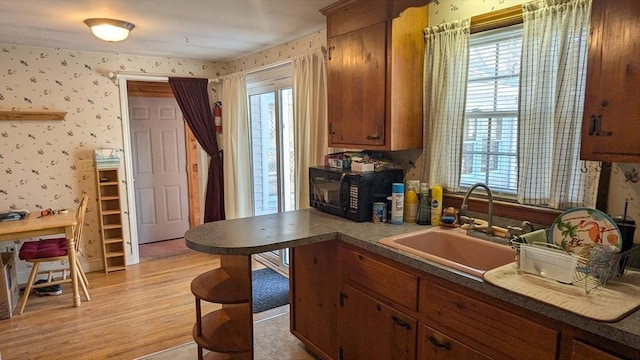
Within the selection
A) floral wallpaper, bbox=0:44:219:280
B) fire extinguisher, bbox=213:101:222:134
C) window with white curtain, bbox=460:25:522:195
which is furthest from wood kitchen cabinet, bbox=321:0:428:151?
floral wallpaper, bbox=0:44:219:280

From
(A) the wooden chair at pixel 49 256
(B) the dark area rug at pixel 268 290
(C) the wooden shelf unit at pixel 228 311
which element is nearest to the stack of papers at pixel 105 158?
(A) the wooden chair at pixel 49 256

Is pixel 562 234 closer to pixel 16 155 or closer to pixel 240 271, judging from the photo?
pixel 240 271

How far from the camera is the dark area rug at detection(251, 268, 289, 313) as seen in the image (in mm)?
3396

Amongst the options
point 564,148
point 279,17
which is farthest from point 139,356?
point 564,148

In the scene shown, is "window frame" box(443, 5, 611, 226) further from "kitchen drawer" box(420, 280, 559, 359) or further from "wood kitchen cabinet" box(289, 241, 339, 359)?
"wood kitchen cabinet" box(289, 241, 339, 359)

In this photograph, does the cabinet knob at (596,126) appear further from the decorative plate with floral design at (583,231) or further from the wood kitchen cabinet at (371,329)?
the wood kitchen cabinet at (371,329)

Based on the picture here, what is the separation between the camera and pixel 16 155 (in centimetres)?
380

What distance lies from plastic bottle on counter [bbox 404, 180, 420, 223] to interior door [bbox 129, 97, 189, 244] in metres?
4.04

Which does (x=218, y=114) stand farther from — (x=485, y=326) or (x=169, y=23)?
(x=485, y=326)

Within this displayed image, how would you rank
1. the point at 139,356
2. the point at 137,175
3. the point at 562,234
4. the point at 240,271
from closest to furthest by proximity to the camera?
the point at 562,234 → the point at 240,271 → the point at 139,356 → the point at 137,175

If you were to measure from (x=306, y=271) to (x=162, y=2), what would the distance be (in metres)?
1.91

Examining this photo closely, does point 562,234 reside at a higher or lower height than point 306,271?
higher

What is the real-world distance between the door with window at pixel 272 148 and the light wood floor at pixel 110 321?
112 cm

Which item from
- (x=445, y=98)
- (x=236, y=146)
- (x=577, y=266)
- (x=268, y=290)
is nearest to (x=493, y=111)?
(x=445, y=98)
